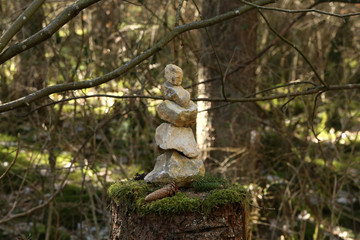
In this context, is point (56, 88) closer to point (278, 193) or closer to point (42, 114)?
point (42, 114)

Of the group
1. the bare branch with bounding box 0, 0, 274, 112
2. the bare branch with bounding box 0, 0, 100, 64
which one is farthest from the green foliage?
the bare branch with bounding box 0, 0, 100, 64

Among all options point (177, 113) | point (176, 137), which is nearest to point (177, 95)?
point (177, 113)

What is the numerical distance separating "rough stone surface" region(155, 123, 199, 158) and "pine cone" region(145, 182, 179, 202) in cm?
36

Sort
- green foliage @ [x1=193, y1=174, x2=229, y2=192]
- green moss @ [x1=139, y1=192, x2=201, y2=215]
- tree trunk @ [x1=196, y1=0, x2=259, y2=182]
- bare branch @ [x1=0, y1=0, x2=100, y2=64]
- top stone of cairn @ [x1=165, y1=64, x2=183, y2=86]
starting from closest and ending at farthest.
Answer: green moss @ [x1=139, y1=192, x2=201, y2=215]
bare branch @ [x1=0, y1=0, x2=100, y2=64]
green foliage @ [x1=193, y1=174, x2=229, y2=192]
top stone of cairn @ [x1=165, y1=64, x2=183, y2=86]
tree trunk @ [x1=196, y1=0, x2=259, y2=182]

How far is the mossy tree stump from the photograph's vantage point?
296 centimetres

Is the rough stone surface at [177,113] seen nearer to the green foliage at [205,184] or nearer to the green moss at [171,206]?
the green foliage at [205,184]

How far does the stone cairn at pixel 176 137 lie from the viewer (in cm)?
338

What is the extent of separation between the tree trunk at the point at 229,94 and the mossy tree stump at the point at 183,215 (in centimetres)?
300

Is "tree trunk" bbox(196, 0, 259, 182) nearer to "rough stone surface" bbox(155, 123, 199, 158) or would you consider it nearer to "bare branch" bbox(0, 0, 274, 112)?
"rough stone surface" bbox(155, 123, 199, 158)

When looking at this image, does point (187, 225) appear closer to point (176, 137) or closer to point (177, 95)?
point (176, 137)

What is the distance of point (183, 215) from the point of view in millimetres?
2963

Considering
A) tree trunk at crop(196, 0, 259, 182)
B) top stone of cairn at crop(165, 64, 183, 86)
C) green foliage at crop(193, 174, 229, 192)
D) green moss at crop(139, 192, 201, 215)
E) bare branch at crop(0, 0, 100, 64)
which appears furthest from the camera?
tree trunk at crop(196, 0, 259, 182)

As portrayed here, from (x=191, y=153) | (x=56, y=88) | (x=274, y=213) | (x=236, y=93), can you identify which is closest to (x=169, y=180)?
(x=191, y=153)

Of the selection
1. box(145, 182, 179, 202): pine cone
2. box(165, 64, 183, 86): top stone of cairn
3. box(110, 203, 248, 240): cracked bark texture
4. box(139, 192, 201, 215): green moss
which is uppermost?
box(165, 64, 183, 86): top stone of cairn
